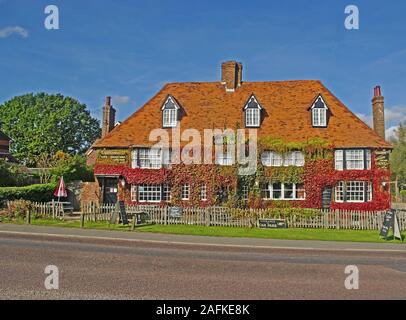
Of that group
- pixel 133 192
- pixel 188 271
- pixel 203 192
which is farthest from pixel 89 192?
pixel 188 271

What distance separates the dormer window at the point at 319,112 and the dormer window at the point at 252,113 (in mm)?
4801

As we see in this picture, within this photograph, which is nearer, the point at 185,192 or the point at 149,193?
the point at 185,192

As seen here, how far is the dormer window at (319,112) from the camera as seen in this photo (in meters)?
31.1

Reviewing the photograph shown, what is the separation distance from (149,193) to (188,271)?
21019 millimetres

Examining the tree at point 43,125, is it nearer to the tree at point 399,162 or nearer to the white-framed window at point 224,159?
the white-framed window at point 224,159

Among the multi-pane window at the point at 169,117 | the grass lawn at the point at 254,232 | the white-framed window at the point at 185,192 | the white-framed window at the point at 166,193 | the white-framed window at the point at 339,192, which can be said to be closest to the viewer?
the grass lawn at the point at 254,232

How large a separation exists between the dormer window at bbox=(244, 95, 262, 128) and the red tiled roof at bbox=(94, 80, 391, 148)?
1.80 feet

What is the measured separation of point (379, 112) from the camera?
3114 centimetres

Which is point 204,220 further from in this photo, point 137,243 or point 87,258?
point 87,258

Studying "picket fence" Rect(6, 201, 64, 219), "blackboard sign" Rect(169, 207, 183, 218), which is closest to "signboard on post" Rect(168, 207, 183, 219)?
"blackboard sign" Rect(169, 207, 183, 218)

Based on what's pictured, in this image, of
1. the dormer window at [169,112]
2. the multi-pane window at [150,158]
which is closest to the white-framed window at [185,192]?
the multi-pane window at [150,158]

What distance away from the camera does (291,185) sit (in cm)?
2972

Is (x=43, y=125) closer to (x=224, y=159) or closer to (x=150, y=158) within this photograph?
(x=150, y=158)
